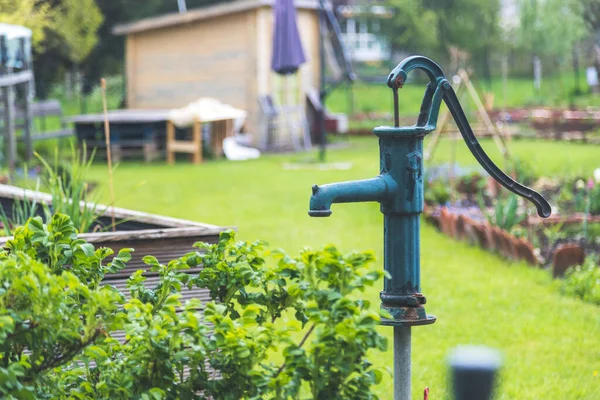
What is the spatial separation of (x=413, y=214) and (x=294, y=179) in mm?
11698

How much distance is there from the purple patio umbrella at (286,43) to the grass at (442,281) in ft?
9.27

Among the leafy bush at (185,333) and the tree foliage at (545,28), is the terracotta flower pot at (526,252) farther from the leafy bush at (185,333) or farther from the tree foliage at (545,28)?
the tree foliage at (545,28)

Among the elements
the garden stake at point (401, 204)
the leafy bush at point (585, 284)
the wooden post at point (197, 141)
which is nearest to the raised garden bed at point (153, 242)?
the garden stake at point (401, 204)

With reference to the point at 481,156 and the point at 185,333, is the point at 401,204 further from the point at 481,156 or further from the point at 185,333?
the point at 185,333

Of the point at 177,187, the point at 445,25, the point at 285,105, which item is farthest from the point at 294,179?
the point at 445,25

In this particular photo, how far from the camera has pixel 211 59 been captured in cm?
2042

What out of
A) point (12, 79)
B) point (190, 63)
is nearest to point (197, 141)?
point (190, 63)

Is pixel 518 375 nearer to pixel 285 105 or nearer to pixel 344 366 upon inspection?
pixel 344 366

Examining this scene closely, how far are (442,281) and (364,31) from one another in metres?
39.2

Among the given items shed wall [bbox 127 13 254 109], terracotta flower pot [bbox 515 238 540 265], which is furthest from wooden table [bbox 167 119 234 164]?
terracotta flower pot [bbox 515 238 540 265]

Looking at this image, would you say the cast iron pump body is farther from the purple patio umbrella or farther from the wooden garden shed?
the wooden garden shed

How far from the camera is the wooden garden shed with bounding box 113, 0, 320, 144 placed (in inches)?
782

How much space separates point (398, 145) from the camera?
2676mm

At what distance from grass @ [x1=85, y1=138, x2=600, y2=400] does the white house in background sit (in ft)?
47.6
